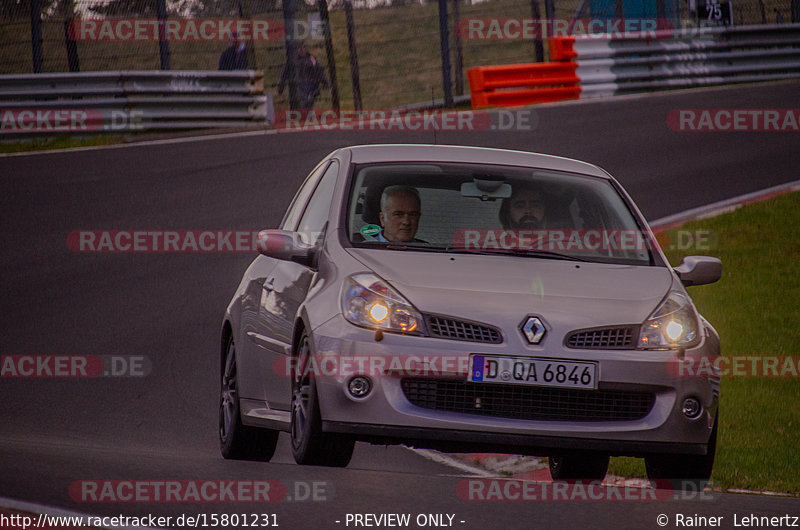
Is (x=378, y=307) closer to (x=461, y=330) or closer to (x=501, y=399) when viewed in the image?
(x=461, y=330)

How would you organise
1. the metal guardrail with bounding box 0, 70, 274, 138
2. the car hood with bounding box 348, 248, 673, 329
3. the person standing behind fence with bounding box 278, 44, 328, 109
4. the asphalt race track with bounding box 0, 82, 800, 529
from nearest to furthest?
1. the asphalt race track with bounding box 0, 82, 800, 529
2. the car hood with bounding box 348, 248, 673, 329
3. the metal guardrail with bounding box 0, 70, 274, 138
4. the person standing behind fence with bounding box 278, 44, 328, 109

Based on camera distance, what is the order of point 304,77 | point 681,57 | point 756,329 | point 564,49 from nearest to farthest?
point 756,329, point 304,77, point 564,49, point 681,57

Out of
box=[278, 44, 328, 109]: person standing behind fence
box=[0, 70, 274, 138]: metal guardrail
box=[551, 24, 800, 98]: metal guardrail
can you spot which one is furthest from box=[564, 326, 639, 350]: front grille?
box=[551, 24, 800, 98]: metal guardrail

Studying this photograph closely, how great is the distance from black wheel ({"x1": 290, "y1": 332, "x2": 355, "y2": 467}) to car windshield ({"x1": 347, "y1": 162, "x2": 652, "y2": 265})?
808 mm

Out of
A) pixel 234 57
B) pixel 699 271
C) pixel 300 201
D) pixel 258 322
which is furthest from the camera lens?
pixel 234 57

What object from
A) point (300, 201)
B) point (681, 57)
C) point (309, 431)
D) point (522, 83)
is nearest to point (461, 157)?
point (300, 201)

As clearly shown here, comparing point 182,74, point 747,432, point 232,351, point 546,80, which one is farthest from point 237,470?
point 546,80

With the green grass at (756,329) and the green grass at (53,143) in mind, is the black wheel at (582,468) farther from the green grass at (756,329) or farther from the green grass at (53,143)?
the green grass at (53,143)

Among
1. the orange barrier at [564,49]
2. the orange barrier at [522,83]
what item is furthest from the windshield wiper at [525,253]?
the orange barrier at [564,49]

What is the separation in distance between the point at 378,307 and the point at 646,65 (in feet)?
64.3

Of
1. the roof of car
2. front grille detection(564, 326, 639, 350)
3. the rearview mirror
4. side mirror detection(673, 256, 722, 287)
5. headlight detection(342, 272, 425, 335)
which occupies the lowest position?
front grille detection(564, 326, 639, 350)

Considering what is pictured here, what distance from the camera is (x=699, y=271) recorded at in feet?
23.1

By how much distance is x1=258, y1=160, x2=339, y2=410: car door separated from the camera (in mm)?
6863

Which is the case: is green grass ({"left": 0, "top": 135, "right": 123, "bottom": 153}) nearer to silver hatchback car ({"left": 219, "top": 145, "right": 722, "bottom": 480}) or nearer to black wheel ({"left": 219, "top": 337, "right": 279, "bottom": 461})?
black wheel ({"left": 219, "top": 337, "right": 279, "bottom": 461})
